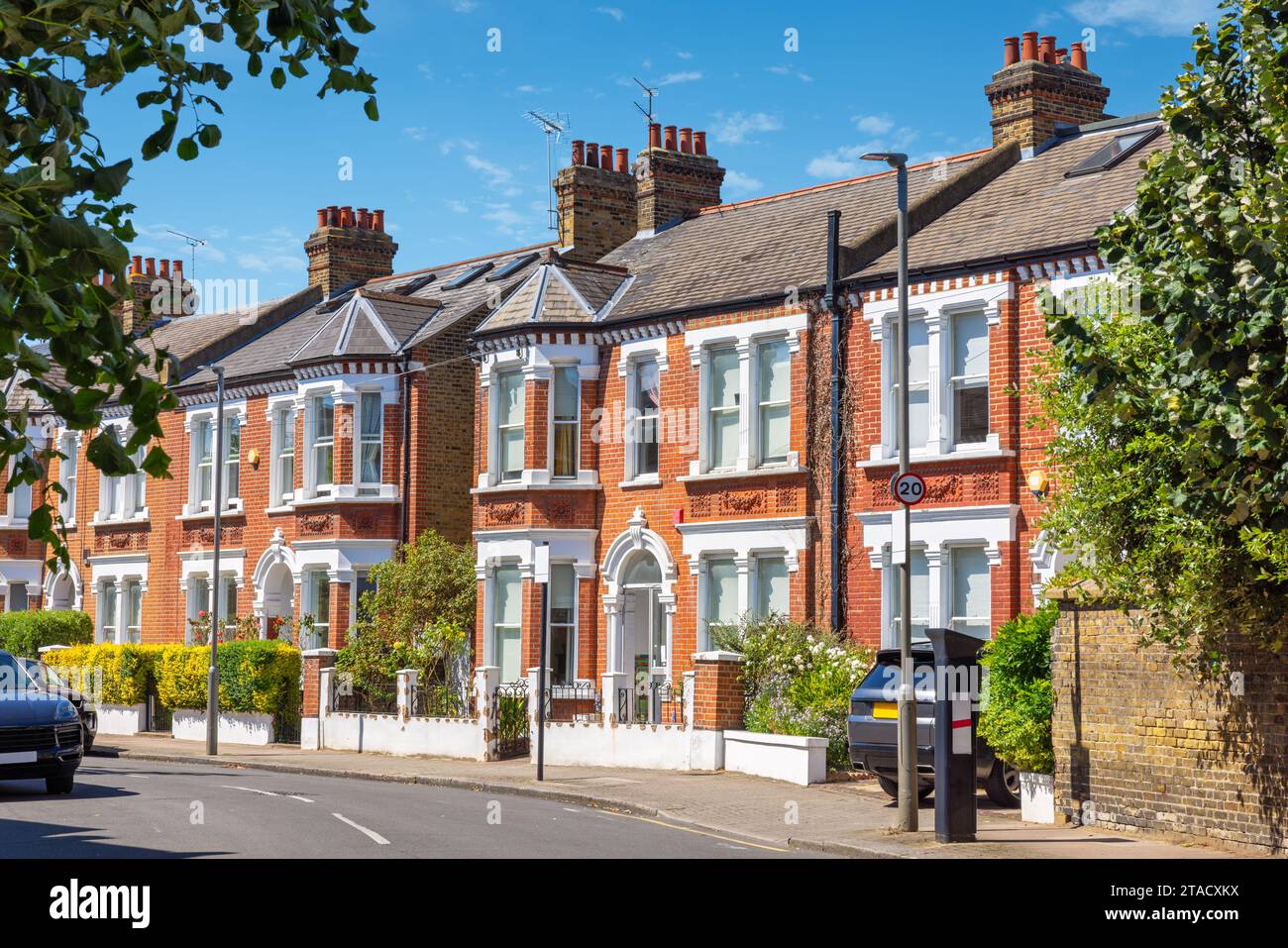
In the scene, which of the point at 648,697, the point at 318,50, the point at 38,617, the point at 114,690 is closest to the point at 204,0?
the point at 318,50

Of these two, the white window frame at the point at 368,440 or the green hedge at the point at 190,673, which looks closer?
the green hedge at the point at 190,673

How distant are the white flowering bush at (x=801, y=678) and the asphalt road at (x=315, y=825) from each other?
3.79m

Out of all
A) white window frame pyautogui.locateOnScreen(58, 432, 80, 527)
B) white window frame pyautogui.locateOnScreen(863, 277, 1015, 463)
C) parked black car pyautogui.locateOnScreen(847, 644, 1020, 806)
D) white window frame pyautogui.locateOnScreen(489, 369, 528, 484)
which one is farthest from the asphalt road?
white window frame pyautogui.locateOnScreen(58, 432, 80, 527)

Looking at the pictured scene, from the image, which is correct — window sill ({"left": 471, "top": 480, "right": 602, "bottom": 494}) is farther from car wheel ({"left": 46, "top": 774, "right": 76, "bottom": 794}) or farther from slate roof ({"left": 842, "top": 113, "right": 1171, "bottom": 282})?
car wheel ({"left": 46, "top": 774, "right": 76, "bottom": 794})

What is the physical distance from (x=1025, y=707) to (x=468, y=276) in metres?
22.1

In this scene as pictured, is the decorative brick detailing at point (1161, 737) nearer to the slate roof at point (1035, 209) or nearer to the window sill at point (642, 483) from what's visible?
the slate roof at point (1035, 209)

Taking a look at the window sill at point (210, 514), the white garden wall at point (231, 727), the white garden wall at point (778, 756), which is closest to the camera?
the white garden wall at point (778, 756)

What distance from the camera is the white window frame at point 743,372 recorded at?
85.1ft

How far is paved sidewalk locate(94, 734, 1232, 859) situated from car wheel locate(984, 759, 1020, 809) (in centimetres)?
19

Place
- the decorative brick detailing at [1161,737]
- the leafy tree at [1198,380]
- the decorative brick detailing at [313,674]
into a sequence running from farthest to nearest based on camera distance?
the decorative brick detailing at [313,674] → the decorative brick detailing at [1161,737] → the leafy tree at [1198,380]

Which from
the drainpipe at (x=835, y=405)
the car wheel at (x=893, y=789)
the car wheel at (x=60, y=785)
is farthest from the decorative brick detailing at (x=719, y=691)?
the car wheel at (x=60, y=785)

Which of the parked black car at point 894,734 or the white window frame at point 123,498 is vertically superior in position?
the white window frame at point 123,498

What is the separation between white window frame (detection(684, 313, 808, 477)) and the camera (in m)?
25.9

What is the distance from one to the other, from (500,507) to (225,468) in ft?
34.0
